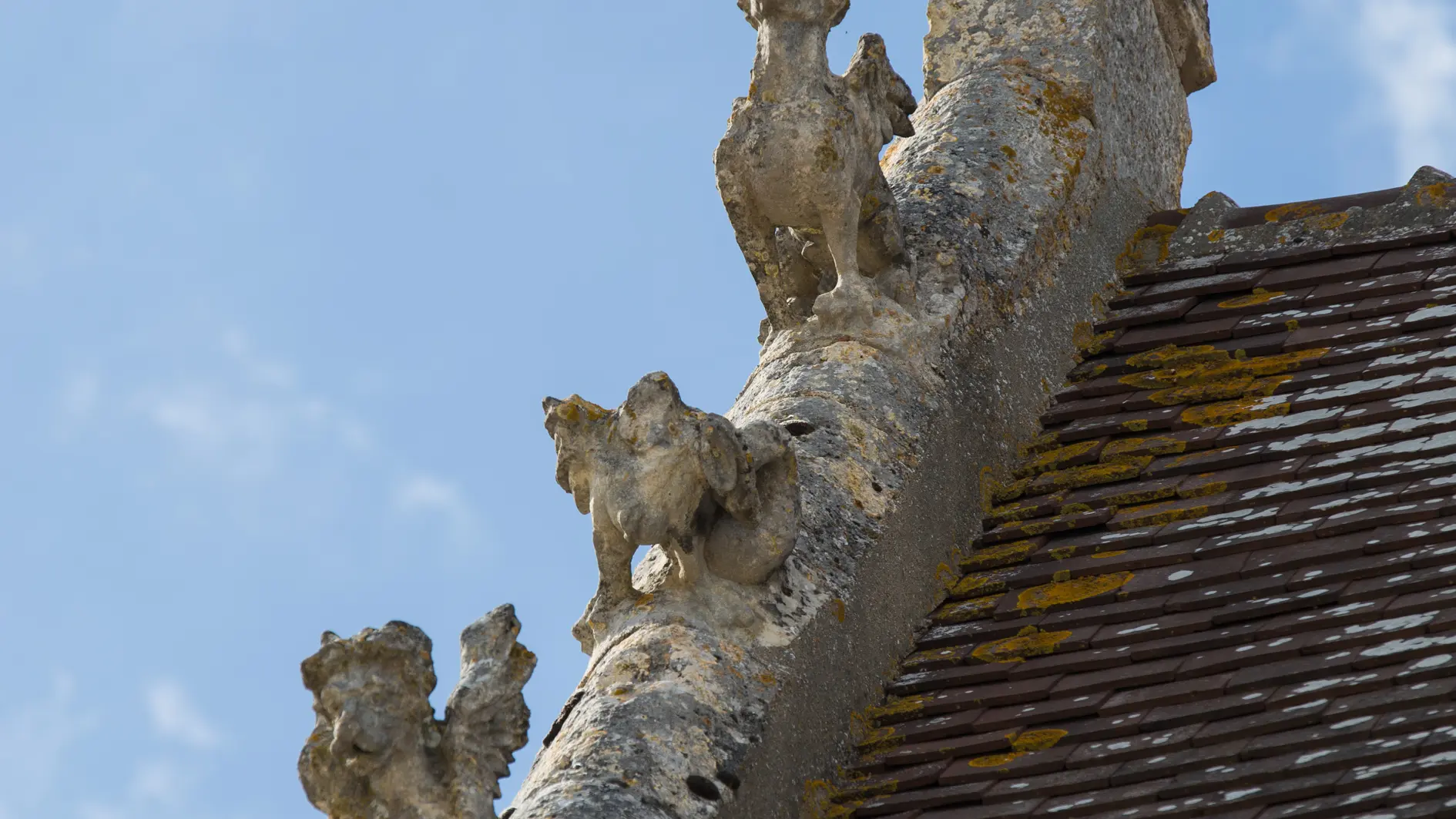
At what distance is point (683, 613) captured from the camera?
20.7ft

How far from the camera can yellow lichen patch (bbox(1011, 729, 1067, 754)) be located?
5941mm

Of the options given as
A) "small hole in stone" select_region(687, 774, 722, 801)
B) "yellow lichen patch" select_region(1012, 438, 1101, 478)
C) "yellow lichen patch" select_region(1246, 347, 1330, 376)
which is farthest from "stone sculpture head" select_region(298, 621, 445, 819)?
"yellow lichen patch" select_region(1246, 347, 1330, 376)

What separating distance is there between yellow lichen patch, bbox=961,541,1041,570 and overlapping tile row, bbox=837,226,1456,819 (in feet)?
0.04

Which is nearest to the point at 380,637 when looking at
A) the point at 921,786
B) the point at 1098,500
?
the point at 921,786

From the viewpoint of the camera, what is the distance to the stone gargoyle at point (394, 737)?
548 centimetres

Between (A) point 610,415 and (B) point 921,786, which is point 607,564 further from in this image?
(B) point 921,786

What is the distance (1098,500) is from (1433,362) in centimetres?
107

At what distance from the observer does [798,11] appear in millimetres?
7586

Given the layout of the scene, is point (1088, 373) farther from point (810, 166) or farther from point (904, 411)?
A: point (810, 166)

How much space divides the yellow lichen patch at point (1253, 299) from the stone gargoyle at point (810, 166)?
3.70 ft

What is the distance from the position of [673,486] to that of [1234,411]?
195 centimetres

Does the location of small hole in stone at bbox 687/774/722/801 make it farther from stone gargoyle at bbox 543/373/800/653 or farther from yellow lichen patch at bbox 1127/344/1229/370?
yellow lichen patch at bbox 1127/344/1229/370

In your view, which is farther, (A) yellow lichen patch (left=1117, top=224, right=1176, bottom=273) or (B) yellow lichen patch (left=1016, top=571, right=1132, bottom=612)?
(A) yellow lichen patch (left=1117, top=224, right=1176, bottom=273)

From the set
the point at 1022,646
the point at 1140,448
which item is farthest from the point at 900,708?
the point at 1140,448
